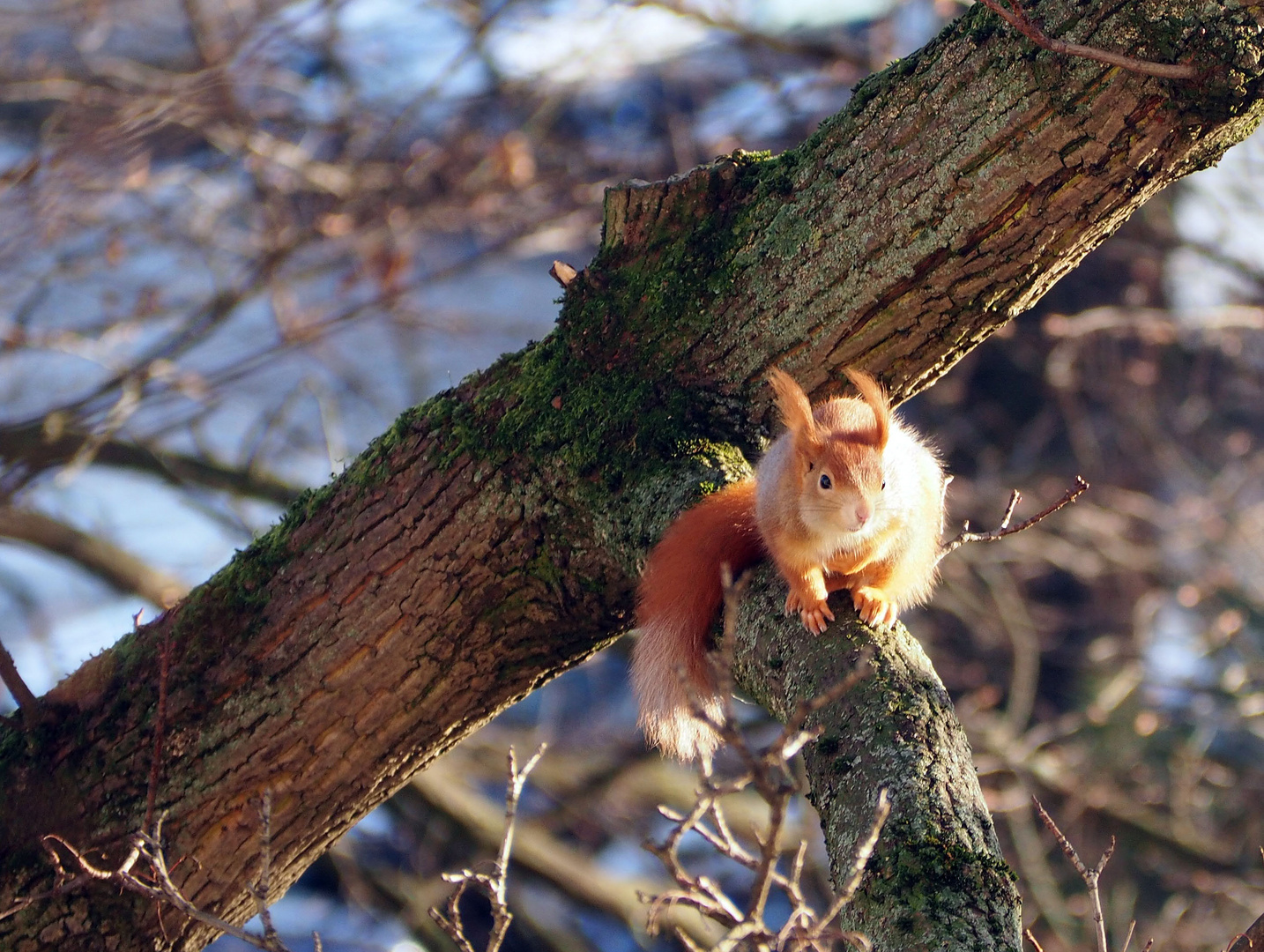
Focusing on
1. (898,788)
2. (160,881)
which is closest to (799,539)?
(898,788)

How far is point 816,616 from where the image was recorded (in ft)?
6.22

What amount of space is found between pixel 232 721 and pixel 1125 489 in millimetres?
6239

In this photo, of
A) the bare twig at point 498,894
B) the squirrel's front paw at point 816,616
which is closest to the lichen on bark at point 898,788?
the squirrel's front paw at point 816,616

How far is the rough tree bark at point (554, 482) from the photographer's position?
1.89 metres

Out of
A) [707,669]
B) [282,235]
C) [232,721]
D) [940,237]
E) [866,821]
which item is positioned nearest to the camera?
[866,821]

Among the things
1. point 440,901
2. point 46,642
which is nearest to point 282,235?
point 46,642

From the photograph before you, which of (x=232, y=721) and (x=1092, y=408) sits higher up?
(x=232, y=721)

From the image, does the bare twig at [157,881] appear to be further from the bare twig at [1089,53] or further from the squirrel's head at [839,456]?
the bare twig at [1089,53]

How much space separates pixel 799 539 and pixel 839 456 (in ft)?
0.65

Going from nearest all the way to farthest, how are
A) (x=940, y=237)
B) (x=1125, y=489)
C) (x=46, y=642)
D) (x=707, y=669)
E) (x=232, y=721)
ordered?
(x=940, y=237)
(x=707, y=669)
(x=232, y=721)
(x=46, y=642)
(x=1125, y=489)

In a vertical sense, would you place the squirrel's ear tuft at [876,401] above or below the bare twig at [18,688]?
below

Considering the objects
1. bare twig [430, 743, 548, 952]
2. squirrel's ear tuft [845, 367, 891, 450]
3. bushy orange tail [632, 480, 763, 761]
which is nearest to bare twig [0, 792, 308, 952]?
bare twig [430, 743, 548, 952]

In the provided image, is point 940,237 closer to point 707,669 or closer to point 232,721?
point 707,669

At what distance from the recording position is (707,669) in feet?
6.95
